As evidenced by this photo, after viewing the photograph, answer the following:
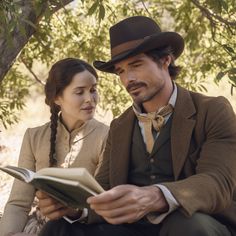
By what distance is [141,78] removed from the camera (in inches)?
133

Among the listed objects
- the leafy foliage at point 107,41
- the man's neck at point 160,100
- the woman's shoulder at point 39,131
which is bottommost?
the woman's shoulder at point 39,131

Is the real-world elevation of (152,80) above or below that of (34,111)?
below

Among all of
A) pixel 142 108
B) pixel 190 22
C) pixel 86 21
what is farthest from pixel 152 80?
pixel 86 21

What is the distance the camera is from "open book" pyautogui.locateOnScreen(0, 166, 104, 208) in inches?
97.5

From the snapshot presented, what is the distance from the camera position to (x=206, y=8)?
6.02 m

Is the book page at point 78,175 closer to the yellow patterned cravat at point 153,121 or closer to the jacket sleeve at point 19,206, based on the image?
the yellow patterned cravat at point 153,121

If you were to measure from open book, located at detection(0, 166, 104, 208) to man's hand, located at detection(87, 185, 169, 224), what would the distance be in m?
0.04

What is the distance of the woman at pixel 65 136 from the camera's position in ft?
14.1

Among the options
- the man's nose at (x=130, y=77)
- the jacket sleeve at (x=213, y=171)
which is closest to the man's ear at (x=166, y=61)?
the man's nose at (x=130, y=77)

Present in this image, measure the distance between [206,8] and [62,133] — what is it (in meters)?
2.19

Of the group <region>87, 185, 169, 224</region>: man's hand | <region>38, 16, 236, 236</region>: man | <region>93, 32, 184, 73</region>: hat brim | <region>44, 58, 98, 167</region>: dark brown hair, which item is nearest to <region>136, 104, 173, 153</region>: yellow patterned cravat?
<region>38, 16, 236, 236</region>: man

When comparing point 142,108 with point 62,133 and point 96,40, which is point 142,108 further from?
point 96,40

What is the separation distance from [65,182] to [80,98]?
184 centimetres

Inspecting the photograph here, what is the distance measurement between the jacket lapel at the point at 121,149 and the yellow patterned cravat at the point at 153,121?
104 mm
